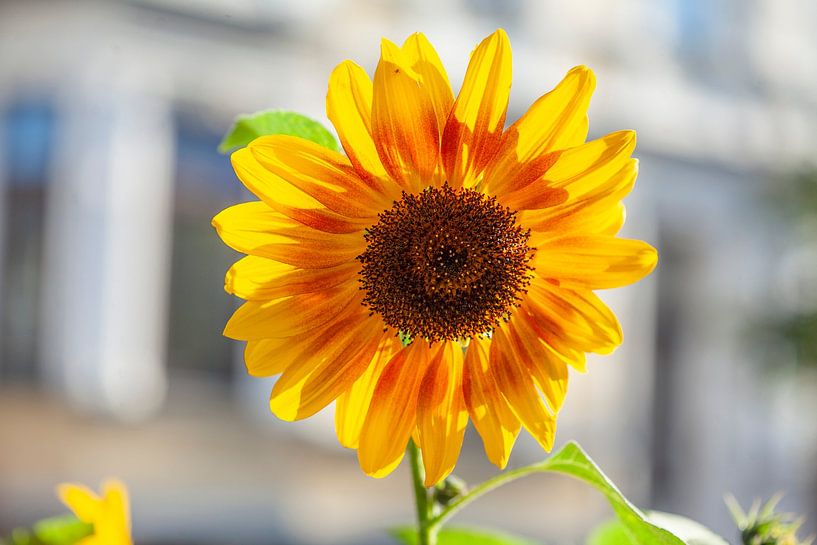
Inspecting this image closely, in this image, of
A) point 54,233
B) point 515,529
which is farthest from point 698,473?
point 54,233

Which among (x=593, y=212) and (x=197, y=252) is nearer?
(x=593, y=212)

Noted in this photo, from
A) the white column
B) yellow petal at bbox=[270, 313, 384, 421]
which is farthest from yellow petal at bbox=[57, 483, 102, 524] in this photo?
the white column

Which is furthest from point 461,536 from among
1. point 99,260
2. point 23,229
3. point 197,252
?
point 197,252

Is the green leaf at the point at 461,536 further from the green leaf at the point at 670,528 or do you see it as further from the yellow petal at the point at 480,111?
the yellow petal at the point at 480,111

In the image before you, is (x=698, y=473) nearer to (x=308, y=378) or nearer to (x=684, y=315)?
(x=684, y=315)

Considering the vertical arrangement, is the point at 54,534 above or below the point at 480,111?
below

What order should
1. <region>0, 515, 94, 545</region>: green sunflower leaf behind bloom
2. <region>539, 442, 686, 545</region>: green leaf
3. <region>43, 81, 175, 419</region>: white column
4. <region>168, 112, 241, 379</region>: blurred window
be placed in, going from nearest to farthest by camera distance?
<region>539, 442, 686, 545</region>: green leaf → <region>0, 515, 94, 545</region>: green sunflower leaf behind bloom → <region>43, 81, 175, 419</region>: white column → <region>168, 112, 241, 379</region>: blurred window

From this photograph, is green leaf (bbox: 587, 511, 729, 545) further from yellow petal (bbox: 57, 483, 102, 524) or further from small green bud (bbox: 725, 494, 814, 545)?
yellow petal (bbox: 57, 483, 102, 524)

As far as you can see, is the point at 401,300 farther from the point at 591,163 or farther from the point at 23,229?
the point at 23,229
